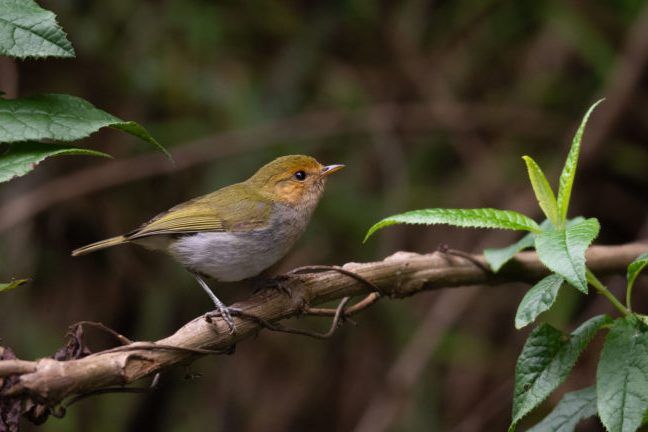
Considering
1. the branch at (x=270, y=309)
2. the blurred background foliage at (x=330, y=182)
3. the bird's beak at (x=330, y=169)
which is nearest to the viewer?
the branch at (x=270, y=309)

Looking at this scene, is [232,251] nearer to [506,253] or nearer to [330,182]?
[506,253]

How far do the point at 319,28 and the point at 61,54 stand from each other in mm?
3482

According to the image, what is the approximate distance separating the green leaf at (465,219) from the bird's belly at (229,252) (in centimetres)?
102

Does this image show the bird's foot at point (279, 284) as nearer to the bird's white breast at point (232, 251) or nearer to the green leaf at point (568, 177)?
the bird's white breast at point (232, 251)

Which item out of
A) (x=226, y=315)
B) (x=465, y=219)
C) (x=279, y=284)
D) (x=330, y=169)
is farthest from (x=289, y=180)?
(x=465, y=219)

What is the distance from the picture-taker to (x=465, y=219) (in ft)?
6.28

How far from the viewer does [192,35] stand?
4723mm

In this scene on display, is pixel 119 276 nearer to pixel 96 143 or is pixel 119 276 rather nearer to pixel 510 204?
pixel 96 143

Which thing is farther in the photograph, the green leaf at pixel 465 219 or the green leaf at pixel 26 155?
the green leaf at pixel 465 219

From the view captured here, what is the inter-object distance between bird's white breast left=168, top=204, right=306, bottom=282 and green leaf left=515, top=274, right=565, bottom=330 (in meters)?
1.30

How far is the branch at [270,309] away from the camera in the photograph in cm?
150

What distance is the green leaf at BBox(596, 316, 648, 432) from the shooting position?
1.60m

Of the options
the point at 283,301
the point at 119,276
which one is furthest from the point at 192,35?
the point at 283,301

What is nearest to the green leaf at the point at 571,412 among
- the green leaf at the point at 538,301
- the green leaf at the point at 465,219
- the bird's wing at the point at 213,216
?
the green leaf at the point at 538,301
